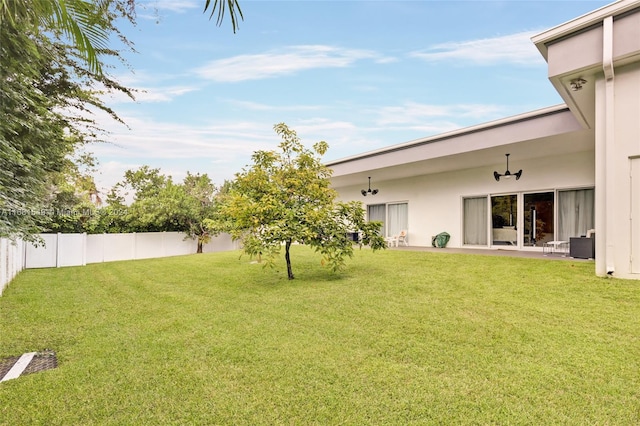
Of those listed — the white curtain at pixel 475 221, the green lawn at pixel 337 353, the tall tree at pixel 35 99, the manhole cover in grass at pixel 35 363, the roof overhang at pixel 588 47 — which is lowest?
the manhole cover in grass at pixel 35 363

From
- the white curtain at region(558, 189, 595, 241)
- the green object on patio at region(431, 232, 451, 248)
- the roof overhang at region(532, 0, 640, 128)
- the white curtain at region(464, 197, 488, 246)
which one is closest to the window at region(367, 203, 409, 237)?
the green object on patio at region(431, 232, 451, 248)

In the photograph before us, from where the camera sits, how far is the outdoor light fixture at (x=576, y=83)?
20.8 ft

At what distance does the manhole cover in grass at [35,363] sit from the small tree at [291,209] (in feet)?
11.2

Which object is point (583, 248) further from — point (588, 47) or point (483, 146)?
point (588, 47)

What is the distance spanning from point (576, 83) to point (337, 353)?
260 inches

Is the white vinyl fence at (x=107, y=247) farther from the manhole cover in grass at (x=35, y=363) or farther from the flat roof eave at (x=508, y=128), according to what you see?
the flat roof eave at (x=508, y=128)

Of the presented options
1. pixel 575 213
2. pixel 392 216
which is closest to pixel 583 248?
pixel 575 213


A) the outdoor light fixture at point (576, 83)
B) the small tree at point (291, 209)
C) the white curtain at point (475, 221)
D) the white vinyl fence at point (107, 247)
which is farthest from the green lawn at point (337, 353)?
the white curtain at point (475, 221)

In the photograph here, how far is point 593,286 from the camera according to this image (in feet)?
18.5

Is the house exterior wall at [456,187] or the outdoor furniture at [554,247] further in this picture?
the house exterior wall at [456,187]

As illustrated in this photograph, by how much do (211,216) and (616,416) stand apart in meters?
16.8

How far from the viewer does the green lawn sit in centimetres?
241

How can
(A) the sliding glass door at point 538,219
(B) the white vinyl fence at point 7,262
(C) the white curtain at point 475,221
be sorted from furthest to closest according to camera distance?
1. (C) the white curtain at point 475,221
2. (A) the sliding glass door at point 538,219
3. (B) the white vinyl fence at point 7,262

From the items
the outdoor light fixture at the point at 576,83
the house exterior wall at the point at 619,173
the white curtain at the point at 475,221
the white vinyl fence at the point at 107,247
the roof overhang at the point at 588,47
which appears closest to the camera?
the roof overhang at the point at 588,47
